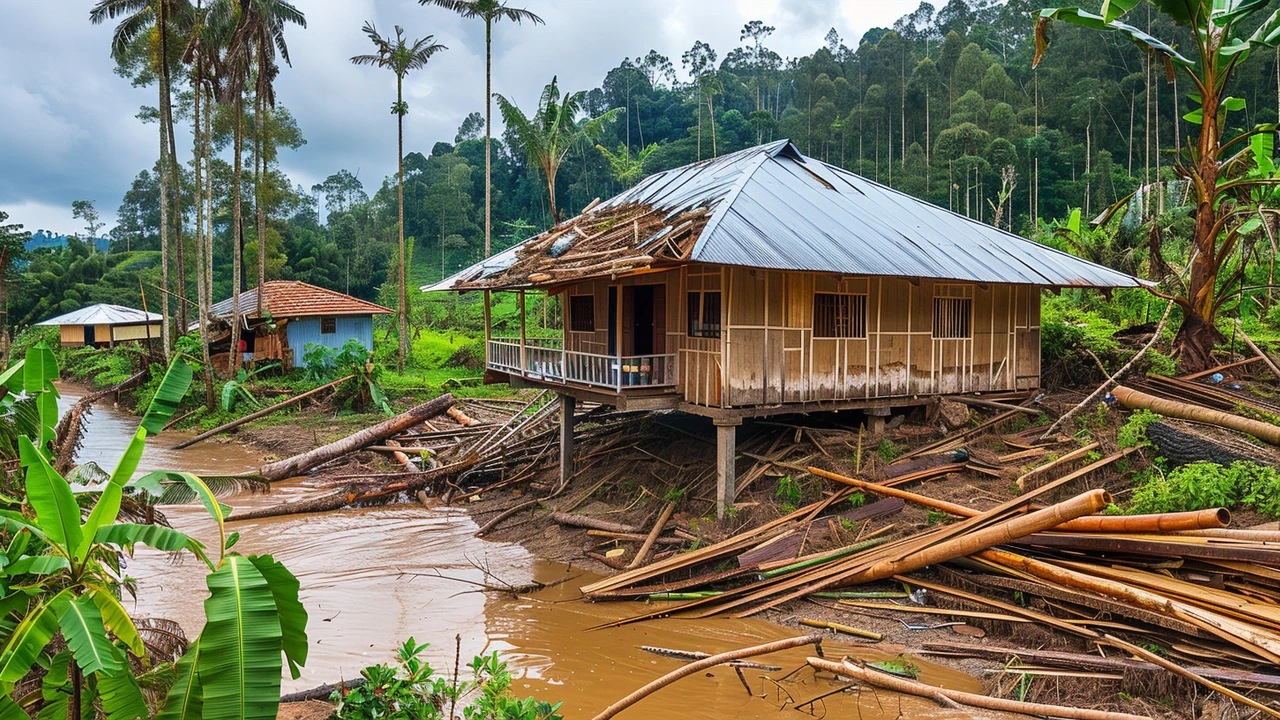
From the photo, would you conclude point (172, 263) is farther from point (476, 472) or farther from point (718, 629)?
point (718, 629)

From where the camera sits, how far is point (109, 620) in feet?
17.4

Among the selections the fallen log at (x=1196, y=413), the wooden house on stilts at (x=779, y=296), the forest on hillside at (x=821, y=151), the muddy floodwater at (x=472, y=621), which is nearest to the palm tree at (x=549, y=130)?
the forest on hillside at (x=821, y=151)

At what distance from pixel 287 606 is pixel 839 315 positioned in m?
10.8

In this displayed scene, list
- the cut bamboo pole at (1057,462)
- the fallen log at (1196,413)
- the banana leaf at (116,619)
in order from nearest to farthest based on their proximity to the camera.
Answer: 1. the banana leaf at (116,619)
2. the fallen log at (1196,413)
3. the cut bamboo pole at (1057,462)

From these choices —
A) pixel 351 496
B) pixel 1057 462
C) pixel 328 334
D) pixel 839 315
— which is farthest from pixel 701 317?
pixel 328 334

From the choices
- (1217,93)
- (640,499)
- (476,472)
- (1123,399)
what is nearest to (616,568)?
(640,499)

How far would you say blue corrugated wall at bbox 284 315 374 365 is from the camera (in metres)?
31.4

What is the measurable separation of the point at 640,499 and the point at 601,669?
221 inches

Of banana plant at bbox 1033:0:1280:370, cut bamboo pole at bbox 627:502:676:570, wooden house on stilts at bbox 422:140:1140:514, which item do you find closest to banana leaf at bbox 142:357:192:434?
wooden house on stilts at bbox 422:140:1140:514

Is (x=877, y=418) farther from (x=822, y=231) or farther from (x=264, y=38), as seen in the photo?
(x=264, y=38)

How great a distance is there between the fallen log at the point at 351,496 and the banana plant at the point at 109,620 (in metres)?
11.0

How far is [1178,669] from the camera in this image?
295 inches

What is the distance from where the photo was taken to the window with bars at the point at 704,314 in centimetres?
1334

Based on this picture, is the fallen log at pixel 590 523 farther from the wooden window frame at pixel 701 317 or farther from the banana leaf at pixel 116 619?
the banana leaf at pixel 116 619
